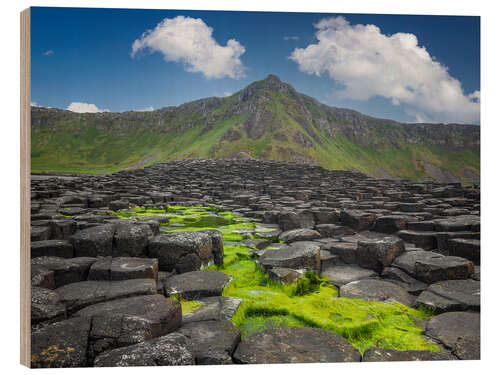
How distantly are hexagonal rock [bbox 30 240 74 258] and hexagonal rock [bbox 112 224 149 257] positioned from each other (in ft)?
2.10

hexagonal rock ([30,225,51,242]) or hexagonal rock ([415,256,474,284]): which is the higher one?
hexagonal rock ([30,225,51,242])

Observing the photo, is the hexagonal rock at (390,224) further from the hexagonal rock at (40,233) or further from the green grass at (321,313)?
the hexagonal rock at (40,233)

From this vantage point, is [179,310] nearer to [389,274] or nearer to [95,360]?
[95,360]

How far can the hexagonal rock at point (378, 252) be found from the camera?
4.68m

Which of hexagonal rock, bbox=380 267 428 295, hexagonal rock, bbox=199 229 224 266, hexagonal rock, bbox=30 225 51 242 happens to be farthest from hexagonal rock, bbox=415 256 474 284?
hexagonal rock, bbox=30 225 51 242

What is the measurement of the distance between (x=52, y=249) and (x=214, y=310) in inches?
108

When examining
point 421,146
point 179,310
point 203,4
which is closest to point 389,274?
point 179,310

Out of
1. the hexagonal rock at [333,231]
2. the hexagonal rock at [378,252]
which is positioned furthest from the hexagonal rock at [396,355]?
the hexagonal rock at [333,231]

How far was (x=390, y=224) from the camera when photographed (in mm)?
7023

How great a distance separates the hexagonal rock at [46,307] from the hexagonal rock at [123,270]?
66cm

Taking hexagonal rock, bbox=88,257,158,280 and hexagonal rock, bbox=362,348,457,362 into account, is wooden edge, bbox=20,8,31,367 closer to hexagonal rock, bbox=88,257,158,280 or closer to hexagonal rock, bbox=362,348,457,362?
hexagonal rock, bbox=88,257,158,280

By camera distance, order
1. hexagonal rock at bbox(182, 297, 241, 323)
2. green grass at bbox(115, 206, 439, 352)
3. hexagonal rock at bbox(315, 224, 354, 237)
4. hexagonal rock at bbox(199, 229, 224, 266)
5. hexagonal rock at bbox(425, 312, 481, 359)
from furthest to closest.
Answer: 1. hexagonal rock at bbox(315, 224, 354, 237)
2. hexagonal rock at bbox(199, 229, 224, 266)
3. hexagonal rock at bbox(182, 297, 241, 323)
4. green grass at bbox(115, 206, 439, 352)
5. hexagonal rock at bbox(425, 312, 481, 359)

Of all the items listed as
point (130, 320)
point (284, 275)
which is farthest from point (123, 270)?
point (284, 275)

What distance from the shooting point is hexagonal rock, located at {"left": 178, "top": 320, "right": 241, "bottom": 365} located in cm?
251
